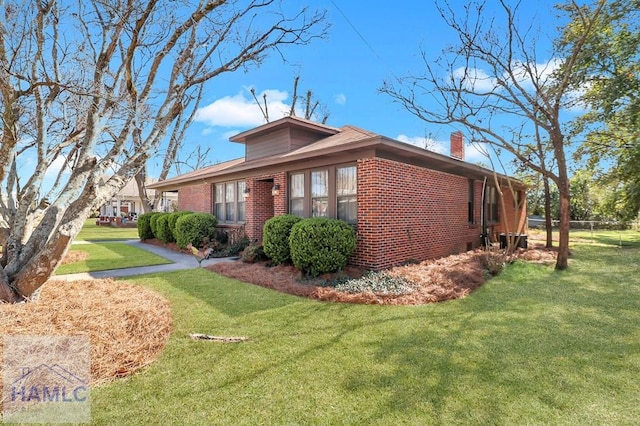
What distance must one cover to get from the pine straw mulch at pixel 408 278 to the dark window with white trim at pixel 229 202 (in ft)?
12.2

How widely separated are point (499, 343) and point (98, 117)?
6568 mm

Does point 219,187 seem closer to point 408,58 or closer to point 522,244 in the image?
point 408,58

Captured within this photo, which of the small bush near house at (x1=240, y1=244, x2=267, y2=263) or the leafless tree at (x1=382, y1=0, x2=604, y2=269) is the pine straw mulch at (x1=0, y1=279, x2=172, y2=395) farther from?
the leafless tree at (x1=382, y1=0, x2=604, y2=269)

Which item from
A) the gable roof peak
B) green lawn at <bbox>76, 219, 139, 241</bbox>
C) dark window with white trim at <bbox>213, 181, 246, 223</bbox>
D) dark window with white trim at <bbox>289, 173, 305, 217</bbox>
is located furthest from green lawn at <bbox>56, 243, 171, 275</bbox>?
green lawn at <bbox>76, 219, 139, 241</bbox>

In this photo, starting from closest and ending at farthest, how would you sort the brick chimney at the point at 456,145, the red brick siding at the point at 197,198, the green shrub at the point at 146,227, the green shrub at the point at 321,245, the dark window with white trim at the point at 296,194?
1. the green shrub at the point at 321,245
2. the dark window with white trim at the point at 296,194
3. the brick chimney at the point at 456,145
4. the red brick siding at the point at 197,198
5. the green shrub at the point at 146,227

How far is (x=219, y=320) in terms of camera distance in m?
4.76

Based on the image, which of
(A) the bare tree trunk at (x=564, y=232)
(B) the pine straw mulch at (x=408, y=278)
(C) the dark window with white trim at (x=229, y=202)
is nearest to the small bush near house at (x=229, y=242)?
(C) the dark window with white trim at (x=229, y=202)

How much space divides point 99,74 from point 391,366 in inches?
242

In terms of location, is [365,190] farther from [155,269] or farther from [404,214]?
[155,269]

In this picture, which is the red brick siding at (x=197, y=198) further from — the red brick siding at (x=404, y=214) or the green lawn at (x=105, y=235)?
the red brick siding at (x=404, y=214)

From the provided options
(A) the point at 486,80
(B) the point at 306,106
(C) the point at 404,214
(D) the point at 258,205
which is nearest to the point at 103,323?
(C) the point at 404,214

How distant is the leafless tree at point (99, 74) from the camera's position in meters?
4.67

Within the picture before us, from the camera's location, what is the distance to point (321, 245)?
275 inches

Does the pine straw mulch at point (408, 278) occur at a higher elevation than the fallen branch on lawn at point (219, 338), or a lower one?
higher
